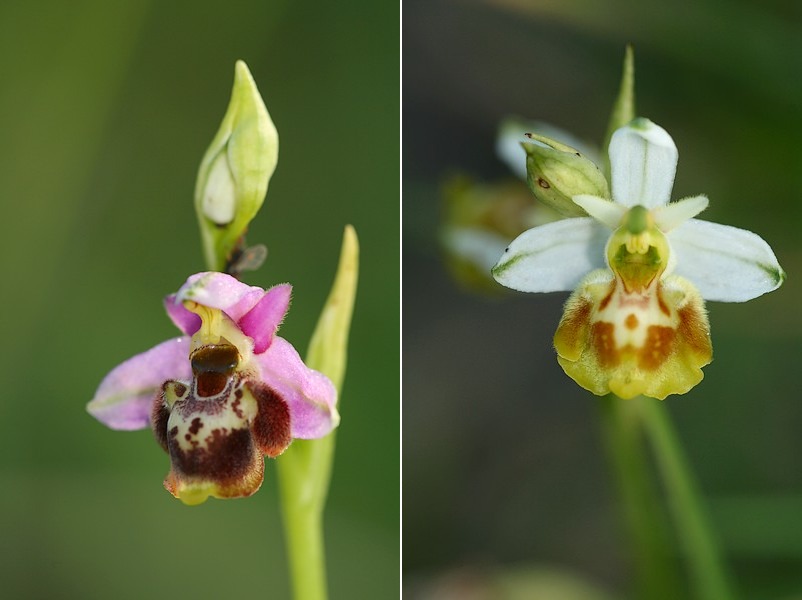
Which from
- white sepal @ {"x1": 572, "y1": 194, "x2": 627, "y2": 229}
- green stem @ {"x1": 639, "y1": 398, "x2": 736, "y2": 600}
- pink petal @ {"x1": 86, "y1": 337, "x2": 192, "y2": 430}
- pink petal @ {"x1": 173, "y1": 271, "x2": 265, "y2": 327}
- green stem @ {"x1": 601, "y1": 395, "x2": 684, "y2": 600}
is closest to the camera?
pink petal @ {"x1": 173, "y1": 271, "x2": 265, "y2": 327}

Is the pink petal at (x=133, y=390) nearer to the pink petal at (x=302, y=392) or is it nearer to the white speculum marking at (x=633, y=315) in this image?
the pink petal at (x=302, y=392)

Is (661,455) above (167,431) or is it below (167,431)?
above

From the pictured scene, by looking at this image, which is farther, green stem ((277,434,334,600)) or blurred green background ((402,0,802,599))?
blurred green background ((402,0,802,599))

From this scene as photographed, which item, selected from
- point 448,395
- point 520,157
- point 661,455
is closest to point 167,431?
point 661,455

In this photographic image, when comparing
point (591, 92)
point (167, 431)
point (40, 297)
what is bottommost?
point (167, 431)

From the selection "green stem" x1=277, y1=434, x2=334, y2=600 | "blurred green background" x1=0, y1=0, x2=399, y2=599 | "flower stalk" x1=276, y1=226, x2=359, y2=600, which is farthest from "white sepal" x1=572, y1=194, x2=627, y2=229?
"blurred green background" x1=0, y1=0, x2=399, y2=599

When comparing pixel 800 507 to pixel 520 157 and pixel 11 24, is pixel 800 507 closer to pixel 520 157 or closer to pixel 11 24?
pixel 520 157

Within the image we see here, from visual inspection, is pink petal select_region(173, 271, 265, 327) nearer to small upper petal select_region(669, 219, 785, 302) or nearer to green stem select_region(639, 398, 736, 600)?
small upper petal select_region(669, 219, 785, 302)
